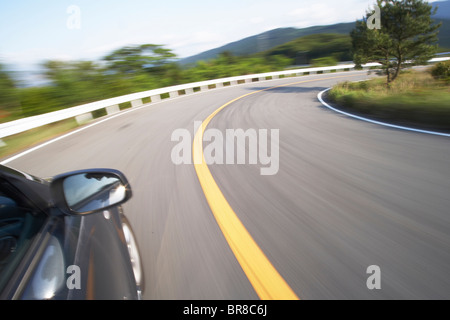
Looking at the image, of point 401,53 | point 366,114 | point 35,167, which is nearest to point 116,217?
point 35,167

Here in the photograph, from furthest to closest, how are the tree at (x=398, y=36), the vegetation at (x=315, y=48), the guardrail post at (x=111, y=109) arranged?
1. the vegetation at (x=315, y=48)
2. the tree at (x=398, y=36)
3. the guardrail post at (x=111, y=109)

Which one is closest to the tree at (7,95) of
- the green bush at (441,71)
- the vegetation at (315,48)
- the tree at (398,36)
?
the tree at (398,36)

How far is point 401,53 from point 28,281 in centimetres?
2554

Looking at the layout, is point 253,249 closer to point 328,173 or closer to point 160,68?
point 328,173

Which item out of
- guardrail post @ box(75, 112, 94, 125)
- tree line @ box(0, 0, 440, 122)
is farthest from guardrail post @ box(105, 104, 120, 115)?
tree line @ box(0, 0, 440, 122)

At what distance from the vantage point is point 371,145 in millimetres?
4711

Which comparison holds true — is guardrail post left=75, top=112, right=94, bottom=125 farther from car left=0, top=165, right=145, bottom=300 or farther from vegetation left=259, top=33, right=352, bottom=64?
vegetation left=259, top=33, right=352, bottom=64

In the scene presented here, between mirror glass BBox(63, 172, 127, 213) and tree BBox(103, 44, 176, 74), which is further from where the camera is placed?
tree BBox(103, 44, 176, 74)

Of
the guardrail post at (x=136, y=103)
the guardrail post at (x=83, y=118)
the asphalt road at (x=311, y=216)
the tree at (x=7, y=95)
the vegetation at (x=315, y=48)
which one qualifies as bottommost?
the asphalt road at (x=311, y=216)

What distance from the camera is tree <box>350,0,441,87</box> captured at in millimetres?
18203

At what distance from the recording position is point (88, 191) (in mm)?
1598

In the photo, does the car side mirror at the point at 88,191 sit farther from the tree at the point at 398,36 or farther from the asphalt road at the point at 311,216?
the tree at the point at 398,36

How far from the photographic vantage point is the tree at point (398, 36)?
1820 centimetres

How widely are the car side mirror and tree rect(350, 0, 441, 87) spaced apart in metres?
21.6
